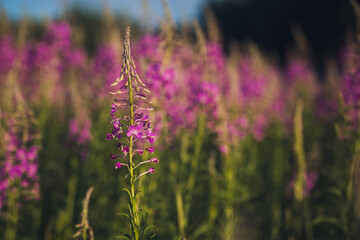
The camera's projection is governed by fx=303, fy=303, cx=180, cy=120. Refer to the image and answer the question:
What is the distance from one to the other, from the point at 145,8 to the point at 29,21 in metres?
3.43

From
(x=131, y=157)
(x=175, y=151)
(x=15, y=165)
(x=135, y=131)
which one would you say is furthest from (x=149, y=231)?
(x=135, y=131)

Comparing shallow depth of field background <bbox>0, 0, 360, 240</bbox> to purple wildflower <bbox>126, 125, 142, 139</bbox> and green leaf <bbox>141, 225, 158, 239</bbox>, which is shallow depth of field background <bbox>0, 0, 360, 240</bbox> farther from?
purple wildflower <bbox>126, 125, 142, 139</bbox>

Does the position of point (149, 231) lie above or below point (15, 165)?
below

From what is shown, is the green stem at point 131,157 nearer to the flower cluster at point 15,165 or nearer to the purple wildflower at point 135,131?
the purple wildflower at point 135,131

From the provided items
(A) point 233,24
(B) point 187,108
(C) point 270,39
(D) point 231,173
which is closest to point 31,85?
(B) point 187,108

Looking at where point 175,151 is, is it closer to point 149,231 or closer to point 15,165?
point 149,231

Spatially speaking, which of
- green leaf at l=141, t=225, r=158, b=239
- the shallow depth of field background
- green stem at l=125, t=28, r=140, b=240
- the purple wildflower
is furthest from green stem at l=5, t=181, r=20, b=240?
the purple wildflower

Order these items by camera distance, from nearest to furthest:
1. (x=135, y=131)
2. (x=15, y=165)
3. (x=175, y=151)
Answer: (x=135, y=131), (x=15, y=165), (x=175, y=151)

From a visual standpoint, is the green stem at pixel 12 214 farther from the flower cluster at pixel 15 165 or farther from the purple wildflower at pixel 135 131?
the purple wildflower at pixel 135 131

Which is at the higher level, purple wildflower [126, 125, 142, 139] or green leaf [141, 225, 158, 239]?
purple wildflower [126, 125, 142, 139]

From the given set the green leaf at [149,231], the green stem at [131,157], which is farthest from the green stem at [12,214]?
the green stem at [131,157]

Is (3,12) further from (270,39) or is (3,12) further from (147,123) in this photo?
(270,39)

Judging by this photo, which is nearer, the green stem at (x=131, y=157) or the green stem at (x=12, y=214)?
the green stem at (x=131, y=157)

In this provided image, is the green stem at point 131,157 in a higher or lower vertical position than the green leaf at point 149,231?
higher
